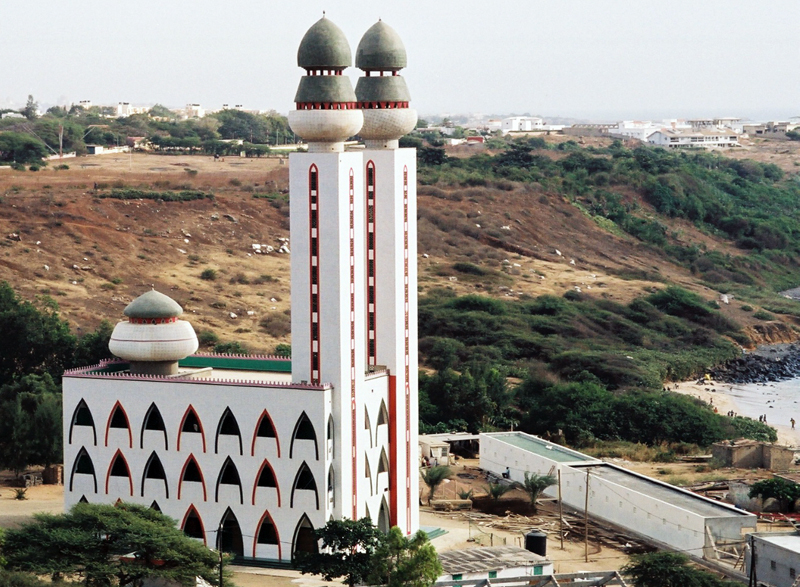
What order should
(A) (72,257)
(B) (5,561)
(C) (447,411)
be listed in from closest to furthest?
(B) (5,561)
(C) (447,411)
(A) (72,257)

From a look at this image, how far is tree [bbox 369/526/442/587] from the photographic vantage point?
37.6 metres

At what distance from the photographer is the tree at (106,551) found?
37312 mm

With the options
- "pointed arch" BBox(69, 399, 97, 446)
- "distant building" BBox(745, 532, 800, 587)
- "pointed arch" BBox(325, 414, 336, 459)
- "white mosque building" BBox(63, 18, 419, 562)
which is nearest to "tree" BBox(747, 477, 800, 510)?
"distant building" BBox(745, 532, 800, 587)

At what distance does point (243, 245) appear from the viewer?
94562 mm

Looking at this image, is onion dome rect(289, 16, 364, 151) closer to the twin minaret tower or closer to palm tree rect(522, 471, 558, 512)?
the twin minaret tower

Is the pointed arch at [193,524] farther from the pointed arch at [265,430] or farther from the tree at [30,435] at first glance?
the tree at [30,435]

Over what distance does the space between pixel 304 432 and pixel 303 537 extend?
118 inches

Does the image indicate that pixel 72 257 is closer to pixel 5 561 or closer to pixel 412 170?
pixel 412 170

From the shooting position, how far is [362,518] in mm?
41312

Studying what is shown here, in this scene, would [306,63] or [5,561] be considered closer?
[5,561]

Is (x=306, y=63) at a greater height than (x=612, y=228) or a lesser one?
greater

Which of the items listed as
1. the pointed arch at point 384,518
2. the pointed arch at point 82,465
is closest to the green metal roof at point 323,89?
the pointed arch at point 384,518

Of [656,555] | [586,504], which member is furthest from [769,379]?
[656,555]

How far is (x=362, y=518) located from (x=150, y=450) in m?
6.61
